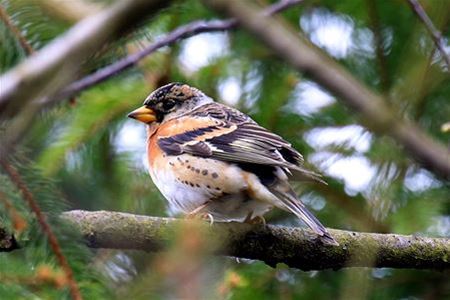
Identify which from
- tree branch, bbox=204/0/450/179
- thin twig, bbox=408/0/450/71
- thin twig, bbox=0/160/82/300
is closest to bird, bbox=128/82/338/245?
thin twig, bbox=408/0/450/71

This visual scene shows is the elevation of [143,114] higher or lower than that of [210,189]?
higher

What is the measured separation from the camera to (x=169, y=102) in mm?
3736

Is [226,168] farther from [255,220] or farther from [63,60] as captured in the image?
[63,60]

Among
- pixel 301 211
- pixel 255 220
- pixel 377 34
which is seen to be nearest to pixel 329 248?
pixel 301 211

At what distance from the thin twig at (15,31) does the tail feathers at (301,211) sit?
1.27 meters

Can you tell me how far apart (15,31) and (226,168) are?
1.58 m

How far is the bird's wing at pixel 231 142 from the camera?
9.87 feet

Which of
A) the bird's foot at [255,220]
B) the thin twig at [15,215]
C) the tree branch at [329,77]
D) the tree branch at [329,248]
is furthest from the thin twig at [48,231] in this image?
the bird's foot at [255,220]

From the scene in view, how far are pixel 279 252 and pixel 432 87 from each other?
3.08 ft

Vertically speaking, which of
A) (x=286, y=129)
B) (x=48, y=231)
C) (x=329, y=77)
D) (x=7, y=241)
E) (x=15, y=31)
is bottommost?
(x=286, y=129)

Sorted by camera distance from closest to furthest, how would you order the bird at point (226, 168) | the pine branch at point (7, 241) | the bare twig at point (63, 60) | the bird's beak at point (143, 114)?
the bare twig at point (63, 60), the pine branch at point (7, 241), the bird at point (226, 168), the bird's beak at point (143, 114)

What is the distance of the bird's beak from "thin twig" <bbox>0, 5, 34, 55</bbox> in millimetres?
1821

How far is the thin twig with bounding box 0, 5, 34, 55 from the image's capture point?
158 cm

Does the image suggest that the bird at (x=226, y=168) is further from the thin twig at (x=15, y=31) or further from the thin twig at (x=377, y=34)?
the thin twig at (x=15, y=31)
